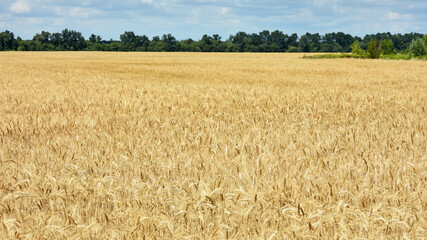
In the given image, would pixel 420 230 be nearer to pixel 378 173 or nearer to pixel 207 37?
pixel 378 173

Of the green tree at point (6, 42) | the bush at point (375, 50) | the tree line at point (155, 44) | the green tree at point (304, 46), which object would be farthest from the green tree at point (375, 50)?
the green tree at point (6, 42)

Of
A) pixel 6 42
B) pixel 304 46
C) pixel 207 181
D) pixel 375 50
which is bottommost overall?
pixel 207 181

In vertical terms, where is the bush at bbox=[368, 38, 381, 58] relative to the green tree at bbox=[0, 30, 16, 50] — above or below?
below

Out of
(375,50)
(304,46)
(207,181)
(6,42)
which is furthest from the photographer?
(304,46)

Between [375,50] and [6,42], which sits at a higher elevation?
[6,42]

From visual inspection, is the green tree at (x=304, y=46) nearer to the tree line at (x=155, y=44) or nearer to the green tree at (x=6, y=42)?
the tree line at (x=155, y=44)

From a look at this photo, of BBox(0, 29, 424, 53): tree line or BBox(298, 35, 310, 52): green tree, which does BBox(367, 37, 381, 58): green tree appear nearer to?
BBox(0, 29, 424, 53): tree line

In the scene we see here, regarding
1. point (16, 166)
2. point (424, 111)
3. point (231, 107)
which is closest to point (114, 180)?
point (16, 166)

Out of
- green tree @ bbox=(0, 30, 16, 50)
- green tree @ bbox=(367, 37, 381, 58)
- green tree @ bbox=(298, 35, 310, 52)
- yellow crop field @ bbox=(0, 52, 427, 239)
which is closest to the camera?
yellow crop field @ bbox=(0, 52, 427, 239)

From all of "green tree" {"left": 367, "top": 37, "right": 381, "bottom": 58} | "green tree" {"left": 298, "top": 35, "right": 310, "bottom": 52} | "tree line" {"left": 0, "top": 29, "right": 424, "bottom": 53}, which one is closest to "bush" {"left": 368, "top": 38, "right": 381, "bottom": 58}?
"green tree" {"left": 367, "top": 37, "right": 381, "bottom": 58}

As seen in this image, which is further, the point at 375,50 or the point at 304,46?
the point at 304,46

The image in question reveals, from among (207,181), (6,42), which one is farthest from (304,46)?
(207,181)

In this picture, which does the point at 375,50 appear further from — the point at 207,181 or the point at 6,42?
the point at 6,42

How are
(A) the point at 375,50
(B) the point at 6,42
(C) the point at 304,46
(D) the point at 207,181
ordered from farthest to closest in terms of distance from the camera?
1. (C) the point at 304,46
2. (B) the point at 6,42
3. (A) the point at 375,50
4. (D) the point at 207,181
